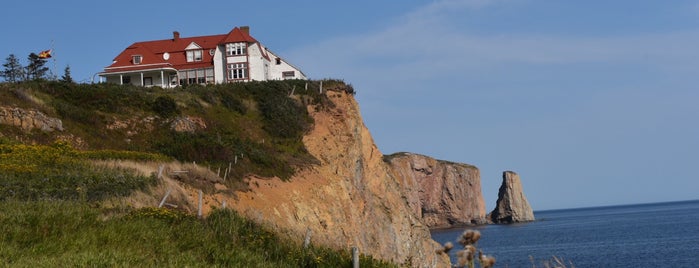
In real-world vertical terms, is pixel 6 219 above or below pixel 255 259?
above

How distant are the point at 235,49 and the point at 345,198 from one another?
22.8m

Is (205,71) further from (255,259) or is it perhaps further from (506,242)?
(506,242)

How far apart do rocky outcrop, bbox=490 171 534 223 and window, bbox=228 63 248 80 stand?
124 metres

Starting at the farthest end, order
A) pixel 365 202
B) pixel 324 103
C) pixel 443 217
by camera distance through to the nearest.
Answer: pixel 443 217
pixel 324 103
pixel 365 202

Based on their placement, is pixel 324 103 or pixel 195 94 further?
pixel 324 103

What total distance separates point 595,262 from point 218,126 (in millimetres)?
36488

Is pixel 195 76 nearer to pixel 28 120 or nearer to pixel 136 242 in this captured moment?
pixel 28 120

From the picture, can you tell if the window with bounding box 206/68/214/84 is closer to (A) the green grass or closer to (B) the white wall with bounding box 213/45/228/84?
(B) the white wall with bounding box 213/45/228/84

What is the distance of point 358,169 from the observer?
53.9 metres

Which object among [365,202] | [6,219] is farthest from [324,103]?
[6,219]

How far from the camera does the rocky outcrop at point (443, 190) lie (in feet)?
486

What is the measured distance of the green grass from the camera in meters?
15.4

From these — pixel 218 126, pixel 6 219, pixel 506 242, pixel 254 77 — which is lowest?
pixel 506 242

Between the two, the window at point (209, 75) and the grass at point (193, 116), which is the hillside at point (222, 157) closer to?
the grass at point (193, 116)
